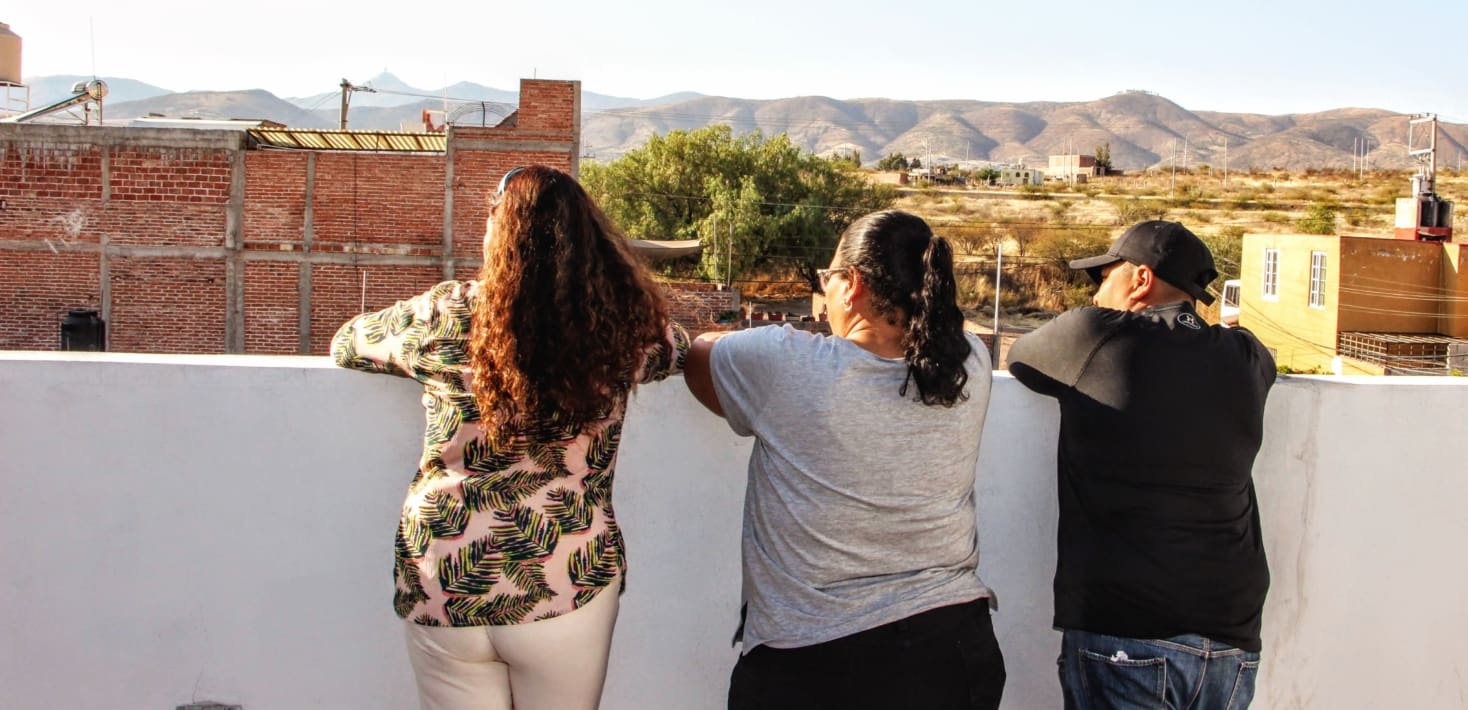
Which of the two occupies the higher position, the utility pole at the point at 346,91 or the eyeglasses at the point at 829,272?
the utility pole at the point at 346,91

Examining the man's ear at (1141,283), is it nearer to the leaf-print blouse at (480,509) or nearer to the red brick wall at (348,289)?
the leaf-print blouse at (480,509)

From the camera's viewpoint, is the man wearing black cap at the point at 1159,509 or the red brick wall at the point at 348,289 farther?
the red brick wall at the point at 348,289

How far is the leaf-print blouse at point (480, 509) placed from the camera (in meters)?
1.43

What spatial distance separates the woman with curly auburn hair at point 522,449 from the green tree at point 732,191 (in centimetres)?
3243

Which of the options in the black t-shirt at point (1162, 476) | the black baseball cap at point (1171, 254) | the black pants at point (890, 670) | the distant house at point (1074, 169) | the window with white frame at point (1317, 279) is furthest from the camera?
the distant house at point (1074, 169)

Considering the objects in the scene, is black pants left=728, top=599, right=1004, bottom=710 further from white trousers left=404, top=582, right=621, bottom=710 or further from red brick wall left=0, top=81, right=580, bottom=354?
Answer: red brick wall left=0, top=81, right=580, bottom=354

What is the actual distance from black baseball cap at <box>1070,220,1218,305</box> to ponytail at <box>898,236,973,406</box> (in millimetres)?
434

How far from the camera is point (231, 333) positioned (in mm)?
18391

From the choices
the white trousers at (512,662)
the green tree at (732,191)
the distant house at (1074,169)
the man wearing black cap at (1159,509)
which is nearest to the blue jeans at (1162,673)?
the man wearing black cap at (1159,509)

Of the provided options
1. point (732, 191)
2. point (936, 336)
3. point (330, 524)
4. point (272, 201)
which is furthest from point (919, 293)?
point (732, 191)

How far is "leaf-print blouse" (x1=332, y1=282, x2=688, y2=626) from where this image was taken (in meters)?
1.43

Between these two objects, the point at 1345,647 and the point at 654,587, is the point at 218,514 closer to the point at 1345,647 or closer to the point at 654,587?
the point at 654,587

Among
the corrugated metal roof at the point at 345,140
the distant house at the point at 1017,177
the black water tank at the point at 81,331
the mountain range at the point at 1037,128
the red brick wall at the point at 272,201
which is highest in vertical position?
the mountain range at the point at 1037,128

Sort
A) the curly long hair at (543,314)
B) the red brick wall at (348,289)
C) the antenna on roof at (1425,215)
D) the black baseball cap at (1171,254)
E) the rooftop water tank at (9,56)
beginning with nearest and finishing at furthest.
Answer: the curly long hair at (543,314), the black baseball cap at (1171,254), the red brick wall at (348,289), the rooftop water tank at (9,56), the antenna on roof at (1425,215)
